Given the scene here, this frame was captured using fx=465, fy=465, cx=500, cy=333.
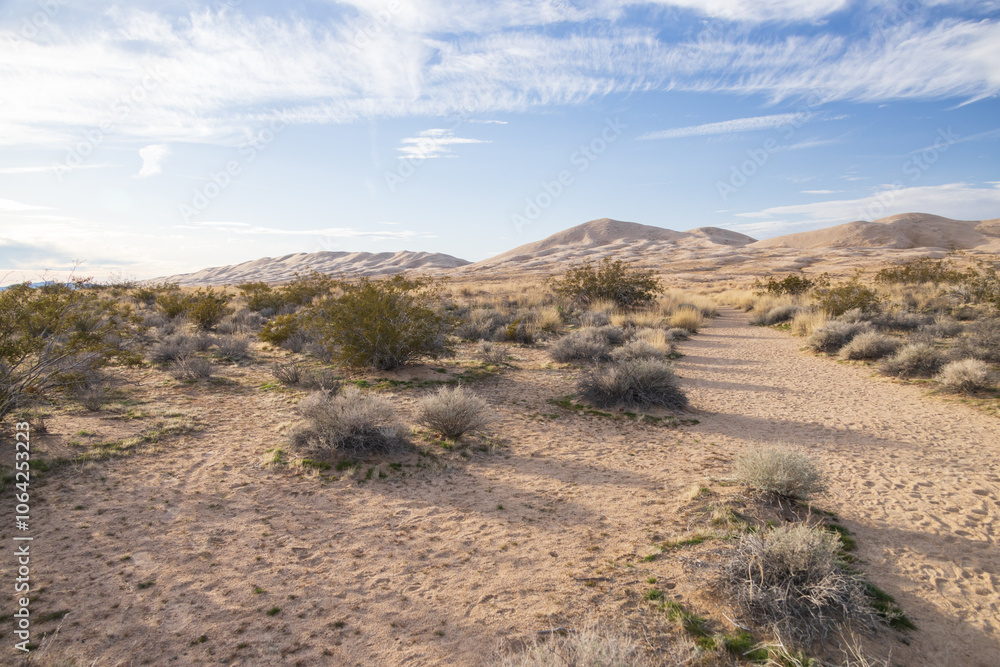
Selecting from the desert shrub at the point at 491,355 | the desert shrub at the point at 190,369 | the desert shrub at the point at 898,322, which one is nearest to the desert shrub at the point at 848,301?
the desert shrub at the point at 898,322

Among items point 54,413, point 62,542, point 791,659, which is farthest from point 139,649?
point 54,413

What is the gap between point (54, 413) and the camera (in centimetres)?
643

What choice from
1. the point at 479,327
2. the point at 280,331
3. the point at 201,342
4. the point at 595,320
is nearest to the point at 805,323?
the point at 595,320

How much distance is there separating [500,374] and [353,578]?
6.34 meters

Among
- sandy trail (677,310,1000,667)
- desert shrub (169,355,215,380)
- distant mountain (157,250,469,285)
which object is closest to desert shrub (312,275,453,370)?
desert shrub (169,355,215,380)

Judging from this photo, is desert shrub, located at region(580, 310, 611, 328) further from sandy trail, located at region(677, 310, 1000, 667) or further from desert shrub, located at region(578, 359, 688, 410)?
desert shrub, located at region(578, 359, 688, 410)

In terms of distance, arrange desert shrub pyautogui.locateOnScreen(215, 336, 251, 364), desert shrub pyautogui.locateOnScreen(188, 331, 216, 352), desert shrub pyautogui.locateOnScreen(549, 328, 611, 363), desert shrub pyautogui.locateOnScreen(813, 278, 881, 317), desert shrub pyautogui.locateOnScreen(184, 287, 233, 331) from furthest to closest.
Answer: desert shrub pyautogui.locateOnScreen(813, 278, 881, 317), desert shrub pyautogui.locateOnScreen(184, 287, 233, 331), desert shrub pyautogui.locateOnScreen(188, 331, 216, 352), desert shrub pyautogui.locateOnScreen(215, 336, 251, 364), desert shrub pyautogui.locateOnScreen(549, 328, 611, 363)

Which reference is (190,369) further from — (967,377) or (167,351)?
(967,377)

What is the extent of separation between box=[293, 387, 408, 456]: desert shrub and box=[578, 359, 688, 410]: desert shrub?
3.52m

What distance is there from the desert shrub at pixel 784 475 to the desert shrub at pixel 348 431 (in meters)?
3.91

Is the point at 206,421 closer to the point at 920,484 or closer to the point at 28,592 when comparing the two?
the point at 28,592

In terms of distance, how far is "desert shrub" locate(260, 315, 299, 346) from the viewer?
11562 millimetres

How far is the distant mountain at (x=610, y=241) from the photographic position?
255 feet

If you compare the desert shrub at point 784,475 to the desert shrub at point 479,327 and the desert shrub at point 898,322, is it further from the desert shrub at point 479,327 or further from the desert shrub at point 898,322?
the desert shrub at point 898,322
